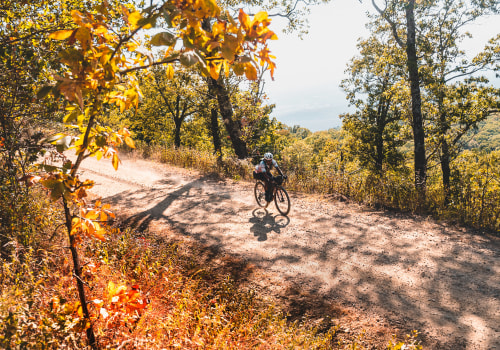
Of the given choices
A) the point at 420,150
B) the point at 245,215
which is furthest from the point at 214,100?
the point at 420,150

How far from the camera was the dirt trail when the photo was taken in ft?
14.6

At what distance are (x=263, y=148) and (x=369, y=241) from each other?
67.7ft

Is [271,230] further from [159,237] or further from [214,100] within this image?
[214,100]

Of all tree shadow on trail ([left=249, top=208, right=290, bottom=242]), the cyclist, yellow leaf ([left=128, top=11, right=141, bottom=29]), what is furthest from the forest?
the cyclist

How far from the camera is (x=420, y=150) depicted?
12.1m

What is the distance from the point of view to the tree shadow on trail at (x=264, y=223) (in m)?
7.35

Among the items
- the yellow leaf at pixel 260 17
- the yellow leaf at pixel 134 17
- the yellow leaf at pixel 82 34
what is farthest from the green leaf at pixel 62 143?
the yellow leaf at pixel 260 17

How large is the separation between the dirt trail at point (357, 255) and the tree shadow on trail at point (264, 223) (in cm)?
3

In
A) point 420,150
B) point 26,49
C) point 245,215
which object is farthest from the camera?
point 420,150

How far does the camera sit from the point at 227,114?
14461mm

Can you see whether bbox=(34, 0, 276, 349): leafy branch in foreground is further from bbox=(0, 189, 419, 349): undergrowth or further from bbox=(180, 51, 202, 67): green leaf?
bbox=(0, 189, 419, 349): undergrowth

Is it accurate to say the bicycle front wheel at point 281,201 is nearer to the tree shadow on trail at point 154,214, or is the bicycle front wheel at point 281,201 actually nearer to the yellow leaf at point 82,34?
the tree shadow on trail at point 154,214

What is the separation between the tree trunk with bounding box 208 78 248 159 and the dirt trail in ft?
15.5

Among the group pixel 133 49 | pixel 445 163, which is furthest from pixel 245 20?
pixel 445 163
